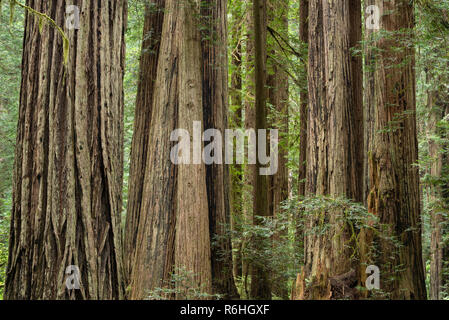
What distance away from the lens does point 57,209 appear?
345 cm

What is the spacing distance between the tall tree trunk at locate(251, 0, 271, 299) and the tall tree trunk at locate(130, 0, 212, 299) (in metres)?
1.46

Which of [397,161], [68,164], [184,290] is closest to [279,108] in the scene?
[397,161]

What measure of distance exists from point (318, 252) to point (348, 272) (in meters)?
0.54

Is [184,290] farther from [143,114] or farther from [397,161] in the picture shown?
[397,161]

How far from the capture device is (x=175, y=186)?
8219 mm

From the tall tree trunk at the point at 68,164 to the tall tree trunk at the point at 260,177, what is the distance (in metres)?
5.61

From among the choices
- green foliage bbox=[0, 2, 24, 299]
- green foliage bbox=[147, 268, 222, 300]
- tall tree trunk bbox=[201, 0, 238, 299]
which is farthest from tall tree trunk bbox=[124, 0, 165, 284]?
green foliage bbox=[0, 2, 24, 299]

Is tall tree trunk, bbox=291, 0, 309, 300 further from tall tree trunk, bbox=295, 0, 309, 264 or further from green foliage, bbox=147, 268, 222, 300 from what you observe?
green foliage, bbox=147, 268, 222, 300

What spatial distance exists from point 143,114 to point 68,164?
5.95m

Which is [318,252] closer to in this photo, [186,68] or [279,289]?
[279,289]

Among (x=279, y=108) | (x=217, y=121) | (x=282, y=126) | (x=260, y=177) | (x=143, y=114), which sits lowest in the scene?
(x=260, y=177)

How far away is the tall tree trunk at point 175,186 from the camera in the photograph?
782 centimetres

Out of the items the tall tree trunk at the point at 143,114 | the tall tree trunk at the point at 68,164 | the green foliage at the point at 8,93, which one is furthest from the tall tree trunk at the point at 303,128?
the green foliage at the point at 8,93

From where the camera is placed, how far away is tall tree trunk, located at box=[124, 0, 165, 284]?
29.7 feet
